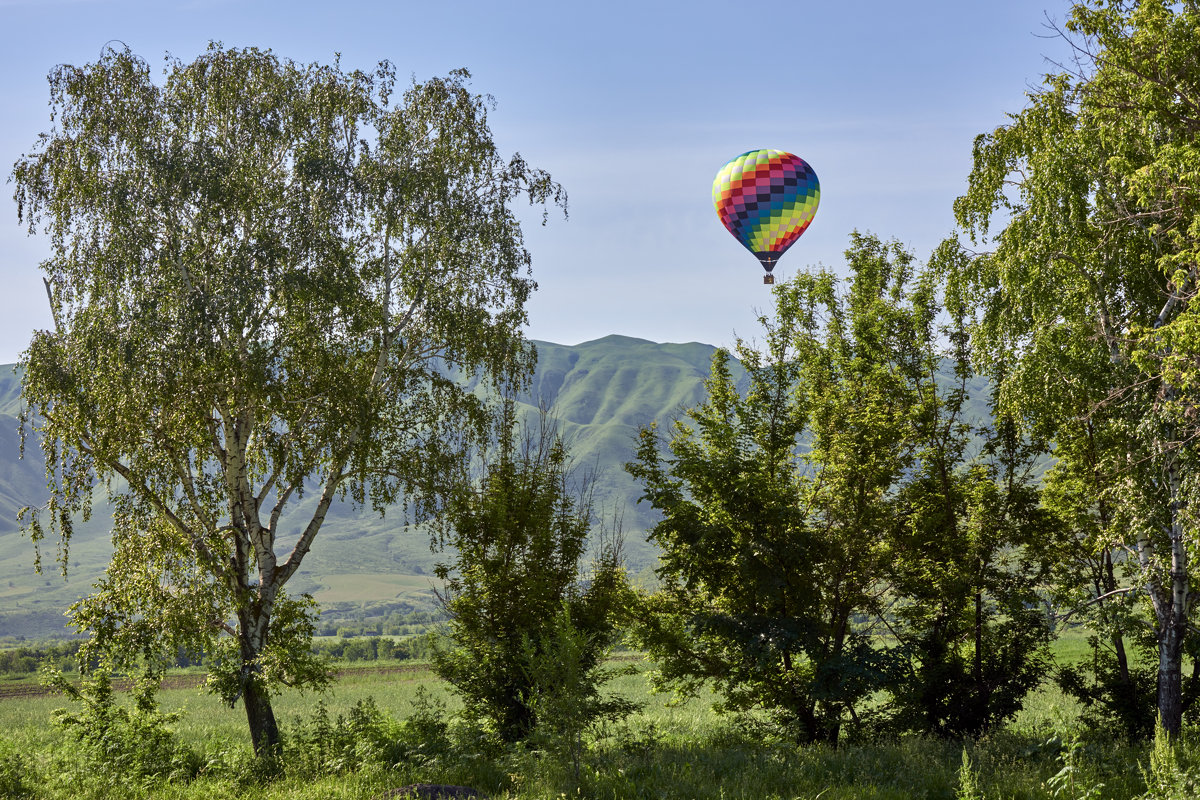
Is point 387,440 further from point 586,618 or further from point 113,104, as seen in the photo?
point 113,104

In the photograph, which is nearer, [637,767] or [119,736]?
[637,767]

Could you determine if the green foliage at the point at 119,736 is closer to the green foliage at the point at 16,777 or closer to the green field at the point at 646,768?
the green field at the point at 646,768

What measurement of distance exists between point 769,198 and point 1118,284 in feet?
63.3

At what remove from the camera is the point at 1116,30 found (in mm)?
16781

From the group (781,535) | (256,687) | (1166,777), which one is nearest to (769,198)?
(781,535)

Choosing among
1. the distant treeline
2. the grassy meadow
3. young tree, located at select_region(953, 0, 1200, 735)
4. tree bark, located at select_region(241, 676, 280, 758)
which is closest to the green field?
the grassy meadow

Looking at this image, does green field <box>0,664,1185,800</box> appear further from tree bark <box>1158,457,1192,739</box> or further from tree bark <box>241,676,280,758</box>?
tree bark <box>1158,457,1192,739</box>

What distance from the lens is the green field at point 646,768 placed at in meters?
11.6

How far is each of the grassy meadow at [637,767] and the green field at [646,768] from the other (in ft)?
0.10


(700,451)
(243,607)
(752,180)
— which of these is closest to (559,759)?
(700,451)

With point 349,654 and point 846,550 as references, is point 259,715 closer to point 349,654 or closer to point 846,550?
point 846,550

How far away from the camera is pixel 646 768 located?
13.4 metres

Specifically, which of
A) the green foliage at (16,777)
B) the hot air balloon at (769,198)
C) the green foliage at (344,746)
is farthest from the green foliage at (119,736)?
the hot air balloon at (769,198)

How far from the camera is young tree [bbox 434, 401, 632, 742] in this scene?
17266 millimetres
